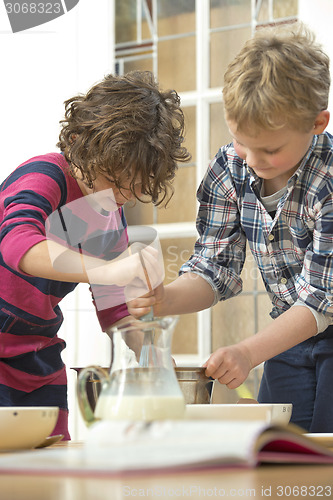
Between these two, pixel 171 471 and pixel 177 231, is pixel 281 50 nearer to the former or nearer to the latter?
pixel 171 471

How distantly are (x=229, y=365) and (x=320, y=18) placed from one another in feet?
5.68

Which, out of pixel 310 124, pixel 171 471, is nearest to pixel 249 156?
pixel 310 124

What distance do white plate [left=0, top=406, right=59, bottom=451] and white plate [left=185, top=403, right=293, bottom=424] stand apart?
0.17 meters

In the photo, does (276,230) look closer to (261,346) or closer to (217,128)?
(261,346)

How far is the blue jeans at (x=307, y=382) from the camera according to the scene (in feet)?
4.20

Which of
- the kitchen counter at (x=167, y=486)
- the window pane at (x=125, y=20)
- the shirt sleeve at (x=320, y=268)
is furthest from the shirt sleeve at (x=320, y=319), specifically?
the window pane at (x=125, y=20)

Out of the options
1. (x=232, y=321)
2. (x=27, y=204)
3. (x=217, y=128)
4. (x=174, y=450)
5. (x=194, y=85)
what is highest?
(x=194, y=85)

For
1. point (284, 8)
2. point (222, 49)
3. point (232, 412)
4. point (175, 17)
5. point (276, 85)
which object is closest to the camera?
point (232, 412)

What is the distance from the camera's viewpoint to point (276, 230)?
130 centimetres

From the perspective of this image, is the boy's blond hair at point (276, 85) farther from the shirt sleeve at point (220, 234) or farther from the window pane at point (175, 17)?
the window pane at point (175, 17)

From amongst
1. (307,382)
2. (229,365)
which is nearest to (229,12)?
(307,382)

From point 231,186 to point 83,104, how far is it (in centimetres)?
36

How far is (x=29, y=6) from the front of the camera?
2.82 meters

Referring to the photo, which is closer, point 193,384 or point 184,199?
point 193,384
